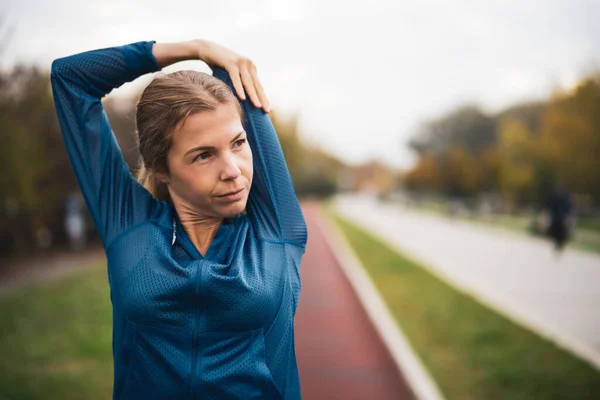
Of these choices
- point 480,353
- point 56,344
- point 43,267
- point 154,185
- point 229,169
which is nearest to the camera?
point 229,169

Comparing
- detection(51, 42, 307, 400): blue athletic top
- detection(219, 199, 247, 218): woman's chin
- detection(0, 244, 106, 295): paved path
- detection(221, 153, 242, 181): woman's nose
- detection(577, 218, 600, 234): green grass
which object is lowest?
detection(0, 244, 106, 295): paved path

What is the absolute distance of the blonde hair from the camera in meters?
1.28

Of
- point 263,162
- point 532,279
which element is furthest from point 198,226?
point 532,279

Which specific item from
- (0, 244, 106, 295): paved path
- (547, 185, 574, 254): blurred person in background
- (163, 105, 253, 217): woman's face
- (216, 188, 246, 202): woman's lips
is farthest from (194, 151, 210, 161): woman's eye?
(547, 185, 574, 254): blurred person in background

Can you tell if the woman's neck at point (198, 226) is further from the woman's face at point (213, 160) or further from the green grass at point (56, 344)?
the green grass at point (56, 344)

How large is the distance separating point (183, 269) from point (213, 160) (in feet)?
1.05

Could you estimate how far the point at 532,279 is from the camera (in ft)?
27.6

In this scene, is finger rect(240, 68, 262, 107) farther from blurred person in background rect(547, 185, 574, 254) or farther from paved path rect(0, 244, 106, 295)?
blurred person in background rect(547, 185, 574, 254)

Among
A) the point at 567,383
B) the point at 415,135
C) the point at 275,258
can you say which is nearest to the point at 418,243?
the point at 567,383

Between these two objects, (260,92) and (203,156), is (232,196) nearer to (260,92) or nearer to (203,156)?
(203,156)

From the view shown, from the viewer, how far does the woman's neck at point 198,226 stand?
142 cm

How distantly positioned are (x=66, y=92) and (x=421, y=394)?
357 cm

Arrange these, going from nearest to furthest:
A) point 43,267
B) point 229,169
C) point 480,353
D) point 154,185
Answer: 1. point 229,169
2. point 154,185
3. point 480,353
4. point 43,267

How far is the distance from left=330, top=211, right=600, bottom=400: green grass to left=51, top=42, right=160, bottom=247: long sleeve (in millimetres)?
3692
